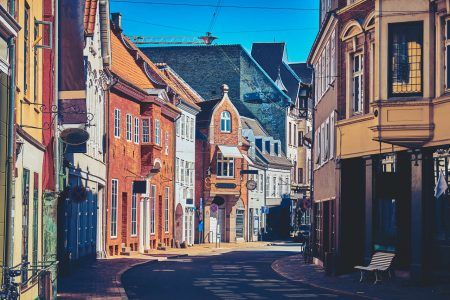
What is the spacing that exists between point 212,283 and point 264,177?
56299 mm

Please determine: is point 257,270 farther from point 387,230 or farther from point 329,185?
point 387,230

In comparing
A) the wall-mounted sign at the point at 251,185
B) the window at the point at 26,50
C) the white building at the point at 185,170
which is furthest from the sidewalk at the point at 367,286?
the wall-mounted sign at the point at 251,185

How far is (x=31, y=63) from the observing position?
20.4m

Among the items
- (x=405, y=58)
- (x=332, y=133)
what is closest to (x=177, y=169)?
(x=332, y=133)

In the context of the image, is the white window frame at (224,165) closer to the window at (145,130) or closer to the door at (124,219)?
the window at (145,130)

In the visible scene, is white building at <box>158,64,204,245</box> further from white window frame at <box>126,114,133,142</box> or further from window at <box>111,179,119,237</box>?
window at <box>111,179,119,237</box>

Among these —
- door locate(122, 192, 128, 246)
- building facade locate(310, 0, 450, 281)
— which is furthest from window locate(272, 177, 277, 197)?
building facade locate(310, 0, 450, 281)

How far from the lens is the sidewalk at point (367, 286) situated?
2425 cm

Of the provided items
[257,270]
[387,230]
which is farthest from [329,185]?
[387,230]

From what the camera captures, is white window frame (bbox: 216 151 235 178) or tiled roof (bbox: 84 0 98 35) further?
white window frame (bbox: 216 151 235 178)

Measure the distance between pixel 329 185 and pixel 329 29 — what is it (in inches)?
207

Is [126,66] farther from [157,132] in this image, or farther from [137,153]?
[137,153]

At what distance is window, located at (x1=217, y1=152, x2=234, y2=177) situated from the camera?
7388 centimetres

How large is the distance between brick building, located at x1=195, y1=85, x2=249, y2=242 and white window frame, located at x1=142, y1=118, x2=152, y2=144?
1949 cm
